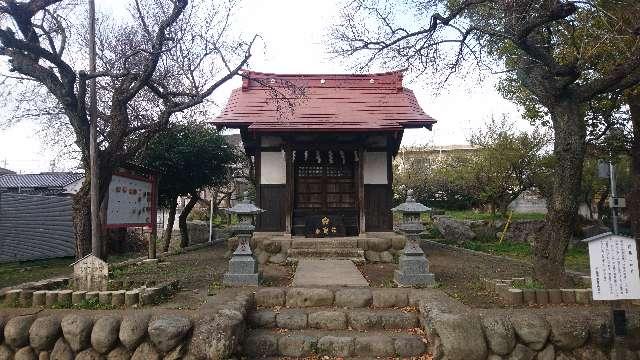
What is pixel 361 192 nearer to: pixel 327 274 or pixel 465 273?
pixel 465 273

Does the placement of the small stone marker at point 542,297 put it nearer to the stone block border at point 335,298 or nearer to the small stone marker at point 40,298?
the stone block border at point 335,298

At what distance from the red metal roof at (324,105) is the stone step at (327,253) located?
331 cm

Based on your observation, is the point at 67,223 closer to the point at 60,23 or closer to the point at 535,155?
the point at 60,23

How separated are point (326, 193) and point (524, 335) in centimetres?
792

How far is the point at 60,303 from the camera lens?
19.4ft

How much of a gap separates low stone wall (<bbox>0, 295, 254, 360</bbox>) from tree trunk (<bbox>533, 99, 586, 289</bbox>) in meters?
4.84

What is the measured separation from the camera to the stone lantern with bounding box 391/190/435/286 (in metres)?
7.50

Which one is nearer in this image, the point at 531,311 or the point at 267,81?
the point at 531,311

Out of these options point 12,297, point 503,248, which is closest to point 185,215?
point 12,297

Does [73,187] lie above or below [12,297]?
above

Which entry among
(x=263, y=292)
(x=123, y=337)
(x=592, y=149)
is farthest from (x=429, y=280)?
(x=592, y=149)

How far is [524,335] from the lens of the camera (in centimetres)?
508

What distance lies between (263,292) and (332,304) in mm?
1146

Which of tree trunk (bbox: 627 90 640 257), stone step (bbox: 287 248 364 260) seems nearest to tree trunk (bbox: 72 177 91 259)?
stone step (bbox: 287 248 364 260)
